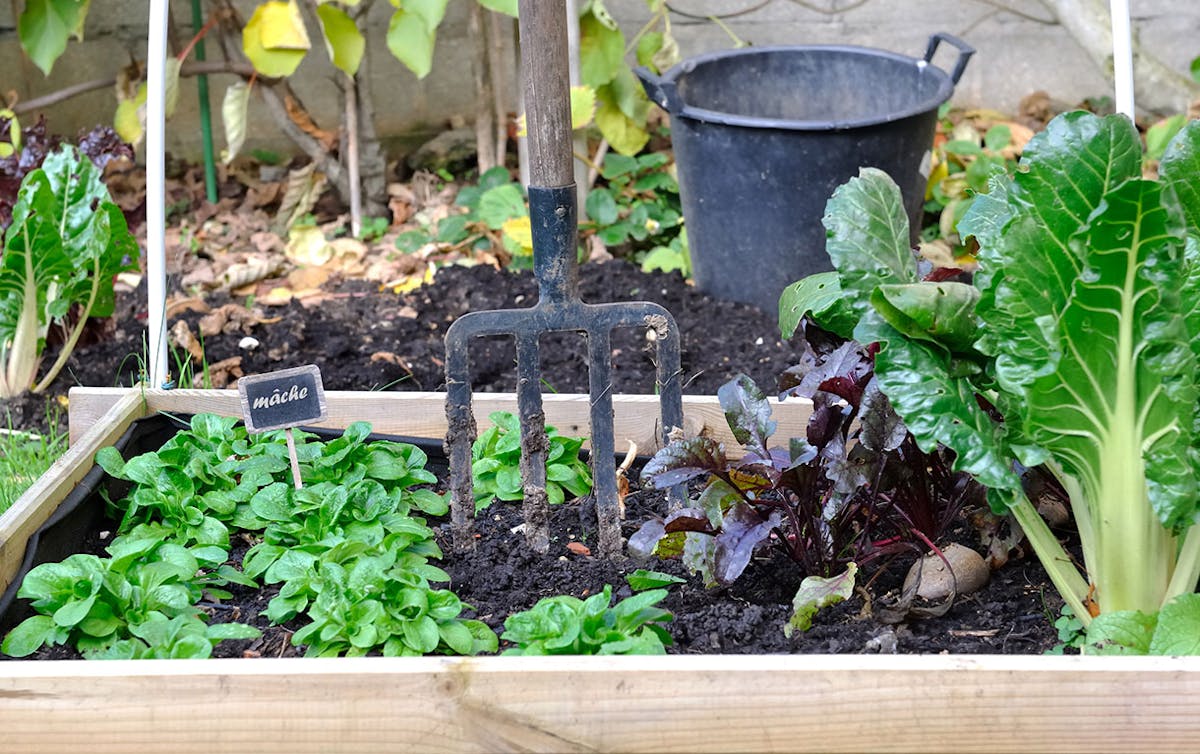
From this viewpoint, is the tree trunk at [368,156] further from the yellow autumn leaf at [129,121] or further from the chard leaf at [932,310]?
the chard leaf at [932,310]

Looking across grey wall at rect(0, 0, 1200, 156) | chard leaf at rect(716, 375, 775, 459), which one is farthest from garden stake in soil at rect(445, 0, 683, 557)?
grey wall at rect(0, 0, 1200, 156)

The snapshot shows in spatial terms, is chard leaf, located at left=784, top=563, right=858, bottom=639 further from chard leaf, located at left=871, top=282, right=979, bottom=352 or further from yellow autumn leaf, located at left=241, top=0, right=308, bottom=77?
yellow autumn leaf, located at left=241, top=0, right=308, bottom=77

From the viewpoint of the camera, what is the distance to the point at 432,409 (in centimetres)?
233

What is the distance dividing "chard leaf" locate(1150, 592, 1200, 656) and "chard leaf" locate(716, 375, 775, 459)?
558 mm

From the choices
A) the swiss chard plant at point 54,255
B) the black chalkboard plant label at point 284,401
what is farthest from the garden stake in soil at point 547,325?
the swiss chard plant at point 54,255

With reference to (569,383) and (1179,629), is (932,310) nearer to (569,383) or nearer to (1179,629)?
(1179,629)

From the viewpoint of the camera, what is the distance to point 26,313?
2678 mm

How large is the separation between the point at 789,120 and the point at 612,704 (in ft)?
6.76

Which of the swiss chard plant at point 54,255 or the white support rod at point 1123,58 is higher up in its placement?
the white support rod at point 1123,58

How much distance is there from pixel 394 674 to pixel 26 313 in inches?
64.8

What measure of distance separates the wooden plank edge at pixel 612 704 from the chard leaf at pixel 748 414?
1.41 ft

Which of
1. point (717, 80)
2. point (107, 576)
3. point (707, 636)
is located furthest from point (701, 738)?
point (717, 80)

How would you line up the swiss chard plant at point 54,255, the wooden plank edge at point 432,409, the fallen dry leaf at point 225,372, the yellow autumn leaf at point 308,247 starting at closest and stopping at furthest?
1. the wooden plank edge at point 432,409
2. the swiss chard plant at point 54,255
3. the fallen dry leaf at point 225,372
4. the yellow autumn leaf at point 308,247

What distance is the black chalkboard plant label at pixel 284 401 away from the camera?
1.97 meters
